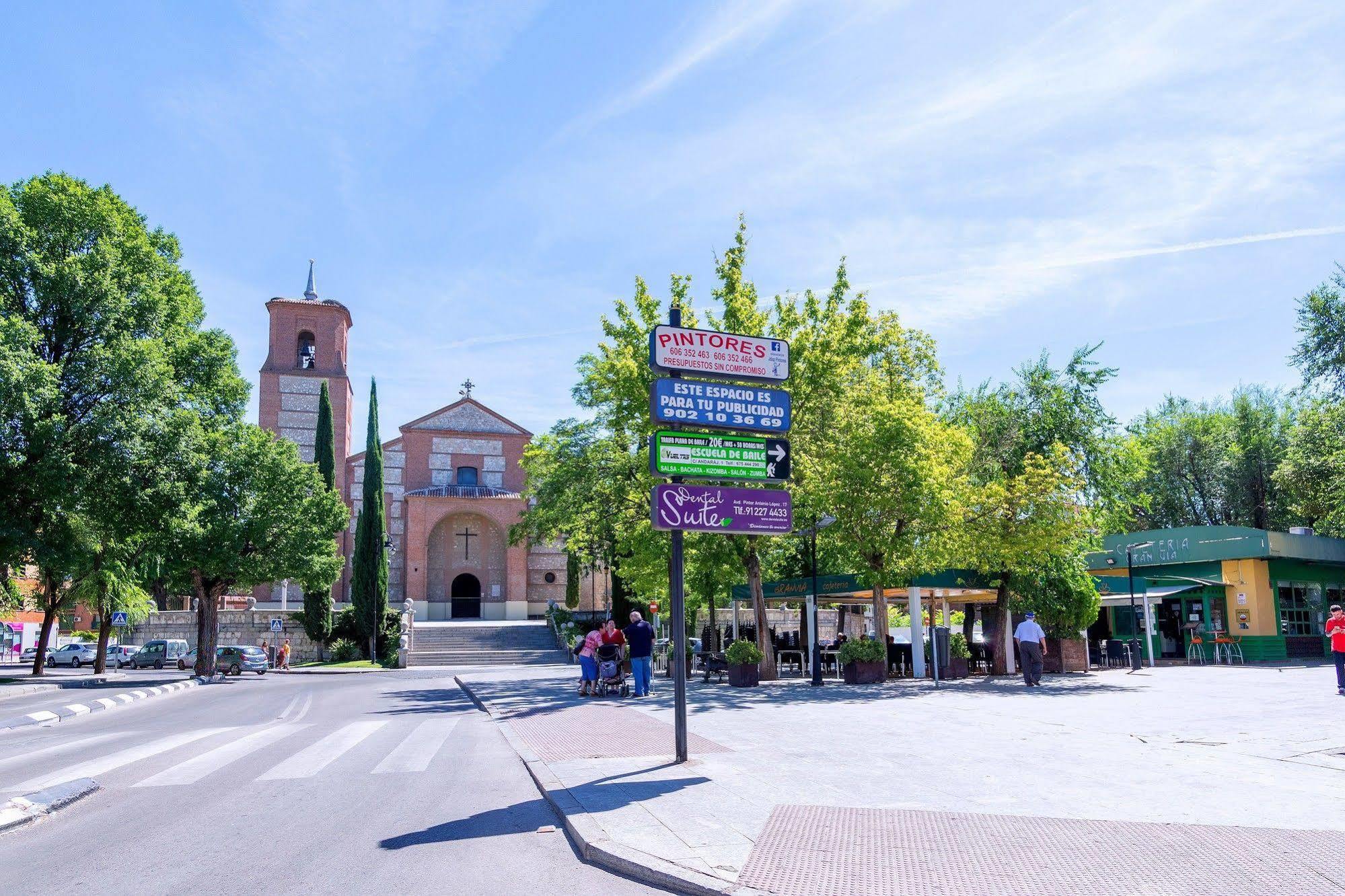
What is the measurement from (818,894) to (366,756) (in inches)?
299

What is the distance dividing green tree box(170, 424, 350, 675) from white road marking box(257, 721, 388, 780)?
17.9 meters

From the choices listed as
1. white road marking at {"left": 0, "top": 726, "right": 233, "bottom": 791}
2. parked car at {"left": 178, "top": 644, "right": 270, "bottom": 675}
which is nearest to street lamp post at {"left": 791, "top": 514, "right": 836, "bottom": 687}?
white road marking at {"left": 0, "top": 726, "right": 233, "bottom": 791}

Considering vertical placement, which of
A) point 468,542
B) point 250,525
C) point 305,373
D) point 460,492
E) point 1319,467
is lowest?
point 250,525

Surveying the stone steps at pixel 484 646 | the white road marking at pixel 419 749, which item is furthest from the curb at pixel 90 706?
the stone steps at pixel 484 646

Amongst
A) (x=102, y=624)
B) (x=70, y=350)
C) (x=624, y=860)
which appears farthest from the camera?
(x=102, y=624)

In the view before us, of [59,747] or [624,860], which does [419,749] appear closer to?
[59,747]

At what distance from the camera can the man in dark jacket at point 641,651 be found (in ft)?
60.8

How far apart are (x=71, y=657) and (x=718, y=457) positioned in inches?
1960

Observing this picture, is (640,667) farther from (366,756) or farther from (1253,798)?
(1253,798)

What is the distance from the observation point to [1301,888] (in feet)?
16.8

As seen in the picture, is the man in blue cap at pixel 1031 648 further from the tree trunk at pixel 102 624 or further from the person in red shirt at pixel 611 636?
the tree trunk at pixel 102 624

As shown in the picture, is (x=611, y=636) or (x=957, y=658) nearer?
(x=611, y=636)

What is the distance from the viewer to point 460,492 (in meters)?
59.4

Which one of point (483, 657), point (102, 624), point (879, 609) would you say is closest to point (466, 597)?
point (483, 657)
